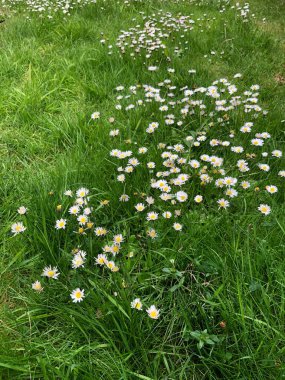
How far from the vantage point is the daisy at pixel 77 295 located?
5.42 feet

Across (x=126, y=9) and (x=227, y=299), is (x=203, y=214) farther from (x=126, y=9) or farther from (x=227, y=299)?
(x=126, y=9)

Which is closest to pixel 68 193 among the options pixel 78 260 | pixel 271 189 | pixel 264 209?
pixel 78 260

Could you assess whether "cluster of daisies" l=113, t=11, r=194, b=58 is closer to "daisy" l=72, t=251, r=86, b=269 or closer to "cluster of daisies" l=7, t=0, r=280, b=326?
"cluster of daisies" l=7, t=0, r=280, b=326

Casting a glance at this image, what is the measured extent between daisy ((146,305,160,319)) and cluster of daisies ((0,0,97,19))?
4372 mm

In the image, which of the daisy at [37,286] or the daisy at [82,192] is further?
the daisy at [82,192]

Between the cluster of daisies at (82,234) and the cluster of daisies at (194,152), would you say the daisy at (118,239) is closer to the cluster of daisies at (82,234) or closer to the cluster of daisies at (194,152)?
the cluster of daisies at (82,234)

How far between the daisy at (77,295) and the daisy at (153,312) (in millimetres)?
305

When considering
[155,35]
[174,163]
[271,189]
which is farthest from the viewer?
[155,35]

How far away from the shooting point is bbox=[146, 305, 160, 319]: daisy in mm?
1616

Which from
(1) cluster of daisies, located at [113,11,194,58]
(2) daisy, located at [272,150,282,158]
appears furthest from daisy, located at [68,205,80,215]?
(1) cluster of daisies, located at [113,11,194,58]

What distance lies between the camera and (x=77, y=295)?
167 cm

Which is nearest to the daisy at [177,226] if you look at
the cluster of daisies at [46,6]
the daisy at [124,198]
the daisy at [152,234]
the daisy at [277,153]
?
the daisy at [152,234]

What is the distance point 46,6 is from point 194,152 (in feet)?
12.9

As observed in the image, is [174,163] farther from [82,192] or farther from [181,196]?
[82,192]
